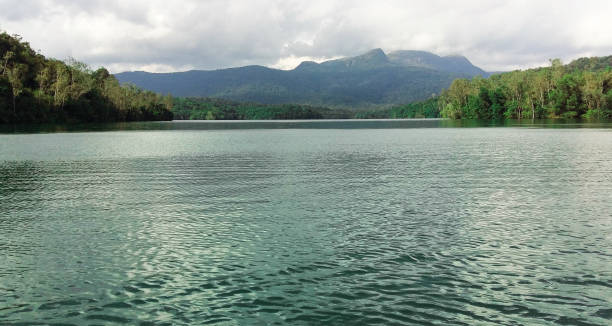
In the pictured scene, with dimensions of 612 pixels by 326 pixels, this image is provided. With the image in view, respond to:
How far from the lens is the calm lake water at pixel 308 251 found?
9852mm

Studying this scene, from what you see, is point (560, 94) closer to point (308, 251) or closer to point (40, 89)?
point (40, 89)

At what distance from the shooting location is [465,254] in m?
13.5

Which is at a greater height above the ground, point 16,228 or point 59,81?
point 59,81

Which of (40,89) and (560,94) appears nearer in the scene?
(40,89)

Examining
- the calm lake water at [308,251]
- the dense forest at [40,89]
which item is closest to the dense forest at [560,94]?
the dense forest at [40,89]

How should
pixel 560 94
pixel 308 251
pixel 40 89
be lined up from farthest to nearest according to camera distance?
pixel 560 94 → pixel 40 89 → pixel 308 251

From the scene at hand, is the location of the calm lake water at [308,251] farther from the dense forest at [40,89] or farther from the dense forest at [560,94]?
the dense forest at [560,94]

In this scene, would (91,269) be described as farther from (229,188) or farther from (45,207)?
(229,188)

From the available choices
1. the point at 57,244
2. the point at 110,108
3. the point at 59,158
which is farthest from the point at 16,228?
the point at 110,108

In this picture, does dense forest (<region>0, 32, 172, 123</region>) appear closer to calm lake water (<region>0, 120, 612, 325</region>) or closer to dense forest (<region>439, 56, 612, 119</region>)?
calm lake water (<region>0, 120, 612, 325</region>)

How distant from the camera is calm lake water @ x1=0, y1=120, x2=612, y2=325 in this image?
985 centimetres

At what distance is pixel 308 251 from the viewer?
13875 millimetres

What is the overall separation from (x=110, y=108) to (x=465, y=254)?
199m

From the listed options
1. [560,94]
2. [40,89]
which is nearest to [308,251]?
[40,89]
